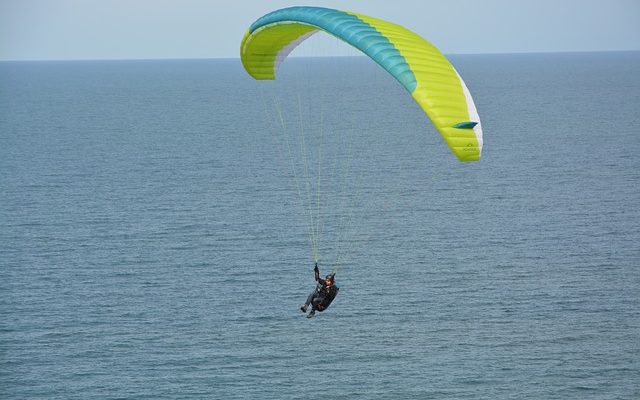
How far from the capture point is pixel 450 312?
64.9 m

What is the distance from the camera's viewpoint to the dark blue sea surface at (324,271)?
5669 centimetres

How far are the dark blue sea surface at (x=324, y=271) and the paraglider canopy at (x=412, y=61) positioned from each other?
2679 centimetres

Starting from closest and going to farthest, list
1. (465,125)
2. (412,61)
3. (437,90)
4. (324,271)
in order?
(465,125), (437,90), (412,61), (324,271)

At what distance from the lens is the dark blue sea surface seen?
186ft

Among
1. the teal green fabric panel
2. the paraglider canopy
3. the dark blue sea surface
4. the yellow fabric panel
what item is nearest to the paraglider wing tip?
the paraglider canopy

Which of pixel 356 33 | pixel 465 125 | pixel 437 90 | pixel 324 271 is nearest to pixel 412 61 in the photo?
pixel 437 90

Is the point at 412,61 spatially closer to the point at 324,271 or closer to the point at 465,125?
the point at 465,125

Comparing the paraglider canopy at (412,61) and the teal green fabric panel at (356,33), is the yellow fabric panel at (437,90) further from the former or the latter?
the teal green fabric panel at (356,33)

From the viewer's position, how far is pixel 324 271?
76.9 meters

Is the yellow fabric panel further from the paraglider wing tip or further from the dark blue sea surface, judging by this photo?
Result: the dark blue sea surface

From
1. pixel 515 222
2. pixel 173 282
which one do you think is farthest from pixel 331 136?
pixel 173 282

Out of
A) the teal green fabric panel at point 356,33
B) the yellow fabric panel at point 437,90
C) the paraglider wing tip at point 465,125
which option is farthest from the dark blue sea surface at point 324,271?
the paraglider wing tip at point 465,125

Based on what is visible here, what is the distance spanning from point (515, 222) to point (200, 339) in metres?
39.3

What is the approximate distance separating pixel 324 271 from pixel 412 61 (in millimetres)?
47516
